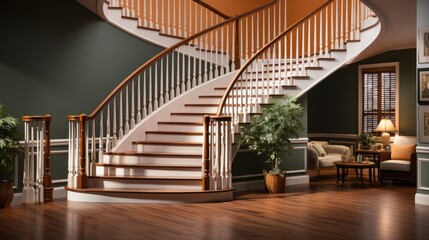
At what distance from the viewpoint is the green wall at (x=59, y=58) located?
325 inches

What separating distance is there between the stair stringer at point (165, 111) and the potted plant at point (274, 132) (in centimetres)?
126

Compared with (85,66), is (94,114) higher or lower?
lower

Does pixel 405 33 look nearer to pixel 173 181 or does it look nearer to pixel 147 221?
pixel 173 181

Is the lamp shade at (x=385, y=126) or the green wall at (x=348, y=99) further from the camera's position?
the green wall at (x=348, y=99)

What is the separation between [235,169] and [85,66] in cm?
282

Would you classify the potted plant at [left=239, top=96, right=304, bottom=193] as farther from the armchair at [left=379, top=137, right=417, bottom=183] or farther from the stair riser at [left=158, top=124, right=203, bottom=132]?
the armchair at [left=379, top=137, right=417, bottom=183]

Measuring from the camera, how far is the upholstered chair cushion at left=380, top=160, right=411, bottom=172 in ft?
34.2

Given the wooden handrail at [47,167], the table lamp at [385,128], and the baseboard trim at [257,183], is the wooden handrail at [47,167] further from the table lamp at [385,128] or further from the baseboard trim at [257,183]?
the table lamp at [385,128]

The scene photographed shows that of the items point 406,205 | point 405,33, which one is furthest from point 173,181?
point 405,33

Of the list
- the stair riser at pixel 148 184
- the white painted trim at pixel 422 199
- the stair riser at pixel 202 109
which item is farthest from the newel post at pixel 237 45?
the white painted trim at pixel 422 199

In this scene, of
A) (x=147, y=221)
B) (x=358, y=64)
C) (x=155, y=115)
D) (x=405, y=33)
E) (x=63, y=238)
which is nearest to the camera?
(x=63, y=238)

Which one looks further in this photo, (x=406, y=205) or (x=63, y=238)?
(x=406, y=205)

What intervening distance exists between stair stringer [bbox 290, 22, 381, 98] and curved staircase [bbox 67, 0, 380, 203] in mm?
16

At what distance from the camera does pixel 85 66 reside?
9.05 metres
